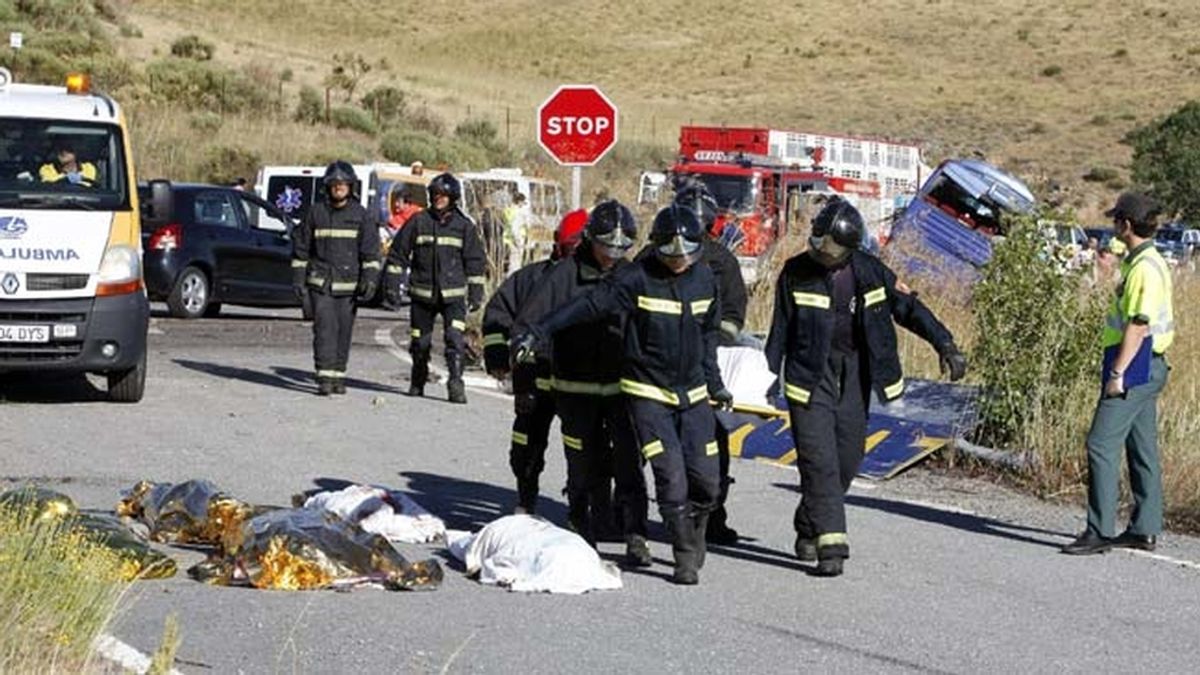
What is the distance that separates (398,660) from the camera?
714cm

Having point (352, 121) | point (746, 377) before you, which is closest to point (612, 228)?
point (746, 377)

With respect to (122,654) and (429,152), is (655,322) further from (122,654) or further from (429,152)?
(429,152)

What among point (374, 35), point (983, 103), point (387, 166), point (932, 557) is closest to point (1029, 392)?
point (932, 557)

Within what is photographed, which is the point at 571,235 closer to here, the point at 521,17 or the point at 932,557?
the point at 932,557

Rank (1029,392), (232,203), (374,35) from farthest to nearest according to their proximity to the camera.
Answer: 1. (374,35)
2. (232,203)
3. (1029,392)

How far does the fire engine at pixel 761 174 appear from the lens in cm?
2625

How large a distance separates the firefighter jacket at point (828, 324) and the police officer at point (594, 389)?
77cm

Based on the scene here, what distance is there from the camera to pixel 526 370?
9.96 meters

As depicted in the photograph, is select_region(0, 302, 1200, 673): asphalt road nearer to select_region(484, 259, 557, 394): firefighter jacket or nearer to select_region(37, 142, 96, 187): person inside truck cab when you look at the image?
select_region(484, 259, 557, 394): firefighter jacket

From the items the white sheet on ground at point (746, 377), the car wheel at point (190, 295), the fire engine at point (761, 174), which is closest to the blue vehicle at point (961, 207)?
the fire engine at point (761, 174)

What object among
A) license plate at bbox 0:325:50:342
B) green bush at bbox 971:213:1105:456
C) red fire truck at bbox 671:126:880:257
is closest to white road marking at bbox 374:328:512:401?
red fire truck at bbox 671:126:880:257

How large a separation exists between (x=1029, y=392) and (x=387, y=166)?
17241 mm

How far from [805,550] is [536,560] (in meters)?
1.58

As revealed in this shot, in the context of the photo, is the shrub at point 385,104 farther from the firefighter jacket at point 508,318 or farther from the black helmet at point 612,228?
the black helmet at point 612,228
